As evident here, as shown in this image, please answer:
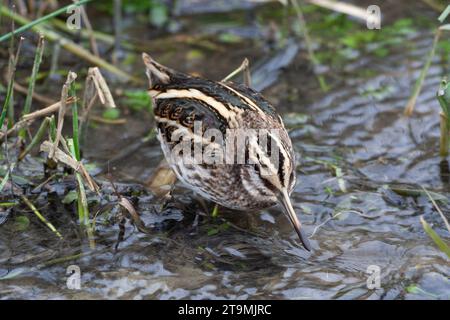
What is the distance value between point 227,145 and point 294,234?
78 centimetres

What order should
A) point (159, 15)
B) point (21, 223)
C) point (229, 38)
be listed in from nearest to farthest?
point (21, 223) < point (229, 38) < point (159, 15)

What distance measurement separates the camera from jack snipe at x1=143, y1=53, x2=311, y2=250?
4465 mm

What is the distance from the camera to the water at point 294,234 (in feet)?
14.5

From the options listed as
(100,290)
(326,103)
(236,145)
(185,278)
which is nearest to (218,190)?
(236,145)

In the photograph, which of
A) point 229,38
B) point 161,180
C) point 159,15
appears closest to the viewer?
point 161,180

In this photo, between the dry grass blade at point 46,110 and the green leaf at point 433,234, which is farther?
the dry grass blade at point 46,110

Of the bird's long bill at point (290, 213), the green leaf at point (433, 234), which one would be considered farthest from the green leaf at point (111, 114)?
the green leaf at point (433, 234)

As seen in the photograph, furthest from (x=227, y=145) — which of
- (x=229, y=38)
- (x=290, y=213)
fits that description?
(x=229, y=38)

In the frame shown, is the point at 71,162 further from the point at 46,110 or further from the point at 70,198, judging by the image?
the point at 70,198

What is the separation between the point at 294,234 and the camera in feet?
16.4

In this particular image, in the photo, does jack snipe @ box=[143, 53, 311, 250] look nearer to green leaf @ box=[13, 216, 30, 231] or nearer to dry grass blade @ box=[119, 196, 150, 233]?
dry grass blade @ box=[119, 196, 150, 233]

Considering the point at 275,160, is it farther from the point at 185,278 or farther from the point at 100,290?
the point at 100,290

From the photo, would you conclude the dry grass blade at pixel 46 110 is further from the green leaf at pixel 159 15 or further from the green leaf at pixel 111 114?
the green leaf at pixel 159 15

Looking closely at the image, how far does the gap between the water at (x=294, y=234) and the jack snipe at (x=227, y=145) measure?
0.97 feet
